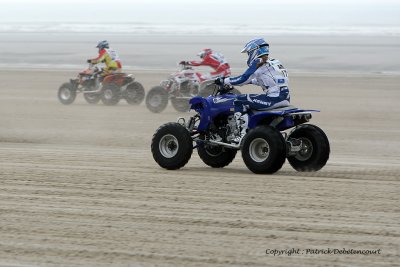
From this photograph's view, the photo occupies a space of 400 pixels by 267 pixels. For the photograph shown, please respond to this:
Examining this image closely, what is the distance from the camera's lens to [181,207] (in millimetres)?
9516

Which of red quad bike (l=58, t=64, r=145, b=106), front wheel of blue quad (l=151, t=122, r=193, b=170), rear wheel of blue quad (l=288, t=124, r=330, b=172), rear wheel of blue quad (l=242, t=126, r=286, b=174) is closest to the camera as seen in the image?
rear wheel of blue quad (l=242, t=126, r=286, b=174)

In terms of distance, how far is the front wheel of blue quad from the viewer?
478 inches

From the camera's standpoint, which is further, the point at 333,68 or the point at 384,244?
the point at 333,68

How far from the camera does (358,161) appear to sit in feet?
47.1

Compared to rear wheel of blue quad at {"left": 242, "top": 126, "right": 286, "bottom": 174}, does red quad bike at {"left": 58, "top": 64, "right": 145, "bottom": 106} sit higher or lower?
higher

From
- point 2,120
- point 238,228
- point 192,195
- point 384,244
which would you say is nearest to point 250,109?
point 192,195

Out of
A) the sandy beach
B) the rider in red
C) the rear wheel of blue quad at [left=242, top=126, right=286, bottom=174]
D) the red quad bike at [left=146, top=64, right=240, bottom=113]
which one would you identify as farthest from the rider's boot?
the red quad bike at [left=146, top=64, right=240, bottom=113]

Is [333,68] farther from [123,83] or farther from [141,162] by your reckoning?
[141,162]

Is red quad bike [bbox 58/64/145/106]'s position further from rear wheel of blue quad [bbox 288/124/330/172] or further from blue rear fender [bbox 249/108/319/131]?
rear wheel of blue quad [bbox 288/124/330/172]

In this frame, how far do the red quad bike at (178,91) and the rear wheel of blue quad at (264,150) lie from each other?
11815mm

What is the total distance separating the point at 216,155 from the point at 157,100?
11612mm

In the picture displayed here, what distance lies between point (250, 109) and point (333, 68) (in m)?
30.6

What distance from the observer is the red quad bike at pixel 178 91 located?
23766 millimetres

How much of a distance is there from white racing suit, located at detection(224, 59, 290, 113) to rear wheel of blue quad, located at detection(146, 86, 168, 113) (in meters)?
12.0
